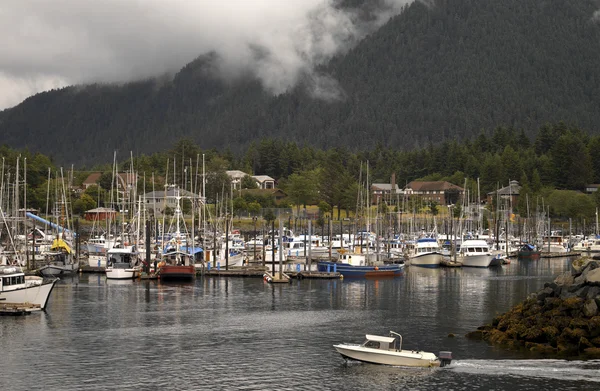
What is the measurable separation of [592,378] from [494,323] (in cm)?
1438

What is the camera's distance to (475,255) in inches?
5453

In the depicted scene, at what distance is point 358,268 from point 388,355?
59352mm

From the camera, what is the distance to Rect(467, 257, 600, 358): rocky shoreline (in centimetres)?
5762

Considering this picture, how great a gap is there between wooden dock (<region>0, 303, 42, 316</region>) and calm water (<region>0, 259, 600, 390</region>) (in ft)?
3.01

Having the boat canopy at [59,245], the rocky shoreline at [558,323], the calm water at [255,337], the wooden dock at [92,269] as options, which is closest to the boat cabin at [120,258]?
the calm water at [255,337]

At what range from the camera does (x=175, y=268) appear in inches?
4124

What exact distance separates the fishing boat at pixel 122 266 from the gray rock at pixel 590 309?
62938 mm

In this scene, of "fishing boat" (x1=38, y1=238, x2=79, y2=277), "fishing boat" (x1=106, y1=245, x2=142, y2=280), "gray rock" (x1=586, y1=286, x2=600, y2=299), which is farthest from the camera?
"fishing boat" (x1=38, y1=238, x2=79, y2=277)

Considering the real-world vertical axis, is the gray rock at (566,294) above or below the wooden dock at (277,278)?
above

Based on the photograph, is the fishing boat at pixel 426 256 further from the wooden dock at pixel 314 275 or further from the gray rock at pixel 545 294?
the gray rock at pixel 545 294

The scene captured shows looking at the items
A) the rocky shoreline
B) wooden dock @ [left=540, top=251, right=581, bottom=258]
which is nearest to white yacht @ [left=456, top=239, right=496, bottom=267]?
wooden dock @ [left=540, top=251, right=581, bottom=258]

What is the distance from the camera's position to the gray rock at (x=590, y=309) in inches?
2314

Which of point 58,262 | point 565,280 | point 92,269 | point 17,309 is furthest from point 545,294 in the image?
point 92,269

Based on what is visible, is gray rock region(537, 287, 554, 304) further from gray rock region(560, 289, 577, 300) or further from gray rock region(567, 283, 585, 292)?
gray rock region(567, 283, 585, 292)
